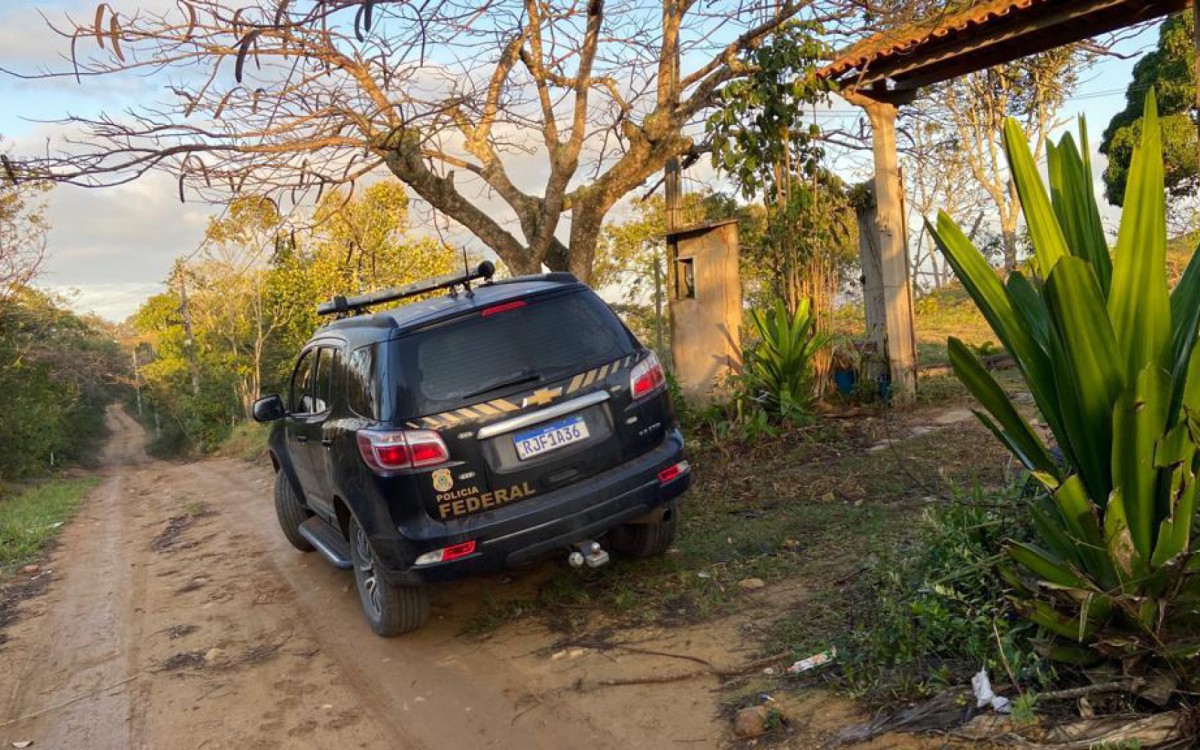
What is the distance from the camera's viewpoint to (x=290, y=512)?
7195mm

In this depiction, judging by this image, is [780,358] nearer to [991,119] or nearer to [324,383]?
[324,383]

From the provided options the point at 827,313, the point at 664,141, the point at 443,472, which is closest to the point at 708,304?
the point at 827,313

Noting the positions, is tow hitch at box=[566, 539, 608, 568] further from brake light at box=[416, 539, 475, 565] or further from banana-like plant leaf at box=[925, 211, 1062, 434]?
banana-like plant leaf at box=[925, 211, 1062, 434]

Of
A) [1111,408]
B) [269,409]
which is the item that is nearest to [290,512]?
[269,409]

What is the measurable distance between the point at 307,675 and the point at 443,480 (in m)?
1.42

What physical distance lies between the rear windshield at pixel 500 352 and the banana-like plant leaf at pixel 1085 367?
95.9 inches

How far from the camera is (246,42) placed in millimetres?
2666

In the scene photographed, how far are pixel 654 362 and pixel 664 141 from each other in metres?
5.40

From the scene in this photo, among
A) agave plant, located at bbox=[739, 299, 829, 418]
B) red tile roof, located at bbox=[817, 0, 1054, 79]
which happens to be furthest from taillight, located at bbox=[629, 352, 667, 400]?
red tile roof, located at bbox=[817, 0, 1054, 79]

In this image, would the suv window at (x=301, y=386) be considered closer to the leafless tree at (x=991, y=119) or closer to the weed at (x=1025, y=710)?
the weed at (x=1025, y=710)

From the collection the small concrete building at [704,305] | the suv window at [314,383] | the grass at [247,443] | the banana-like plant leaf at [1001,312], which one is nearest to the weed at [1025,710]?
the banana-like plant leaf at [1001,312]

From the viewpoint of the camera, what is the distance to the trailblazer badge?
4.23 m

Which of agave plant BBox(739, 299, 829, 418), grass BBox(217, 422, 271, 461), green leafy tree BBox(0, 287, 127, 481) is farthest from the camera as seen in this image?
green leafy tree BBox(0, 287, 127, 481)

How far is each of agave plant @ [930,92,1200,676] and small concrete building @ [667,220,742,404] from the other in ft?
18.9
